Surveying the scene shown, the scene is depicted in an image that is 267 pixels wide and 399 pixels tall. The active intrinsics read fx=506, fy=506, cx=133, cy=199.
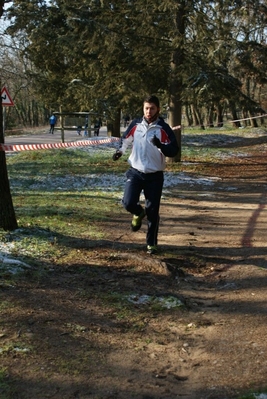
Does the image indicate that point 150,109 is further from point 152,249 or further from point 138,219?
point 152,249

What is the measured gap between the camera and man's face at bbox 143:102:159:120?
5.96 m

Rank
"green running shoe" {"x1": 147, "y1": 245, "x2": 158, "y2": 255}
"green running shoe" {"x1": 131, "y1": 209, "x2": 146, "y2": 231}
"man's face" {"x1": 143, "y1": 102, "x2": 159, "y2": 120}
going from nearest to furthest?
"man's face" {"x1": 143, "y1": 102, "x2": 159, "y2": 120}, "green running shoe" {"x1": 147, "y1": 245, "x2": 158, "y2": 255}, "green running shoe" {"x1": 131, "y1": 209, "x2": 146, "y2": 231}

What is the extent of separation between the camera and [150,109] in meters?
5.97

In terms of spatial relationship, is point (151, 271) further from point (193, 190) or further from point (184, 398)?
point (193, 190)

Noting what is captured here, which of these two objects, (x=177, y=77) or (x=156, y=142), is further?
(x=177, y=77)

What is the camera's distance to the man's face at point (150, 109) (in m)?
5.96

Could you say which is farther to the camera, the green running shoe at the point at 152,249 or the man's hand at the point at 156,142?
the green running shoe at the point at 152,249

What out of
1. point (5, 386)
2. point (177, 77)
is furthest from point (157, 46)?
point (5, 386)

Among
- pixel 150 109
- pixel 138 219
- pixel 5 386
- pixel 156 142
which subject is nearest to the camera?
pixel 5 386

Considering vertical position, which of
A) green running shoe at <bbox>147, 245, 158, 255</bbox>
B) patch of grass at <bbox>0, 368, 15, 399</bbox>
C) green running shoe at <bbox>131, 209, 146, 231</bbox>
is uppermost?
green running shoe at <bbox>131, 209, 146, 231</bbox>

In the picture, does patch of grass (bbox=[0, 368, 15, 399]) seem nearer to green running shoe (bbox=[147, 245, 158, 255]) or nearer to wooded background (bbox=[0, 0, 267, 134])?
green running shoe (bbox=[147, 245, 158, 255])

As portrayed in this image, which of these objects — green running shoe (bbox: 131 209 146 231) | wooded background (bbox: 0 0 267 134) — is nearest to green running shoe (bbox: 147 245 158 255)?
green running shoe (bbox: 131 209 146 231)

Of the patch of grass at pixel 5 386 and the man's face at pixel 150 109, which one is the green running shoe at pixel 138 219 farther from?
the patch of grass at pixel 5 386

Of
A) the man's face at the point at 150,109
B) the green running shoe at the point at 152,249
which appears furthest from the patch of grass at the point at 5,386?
the man's face at the point at 150,109
